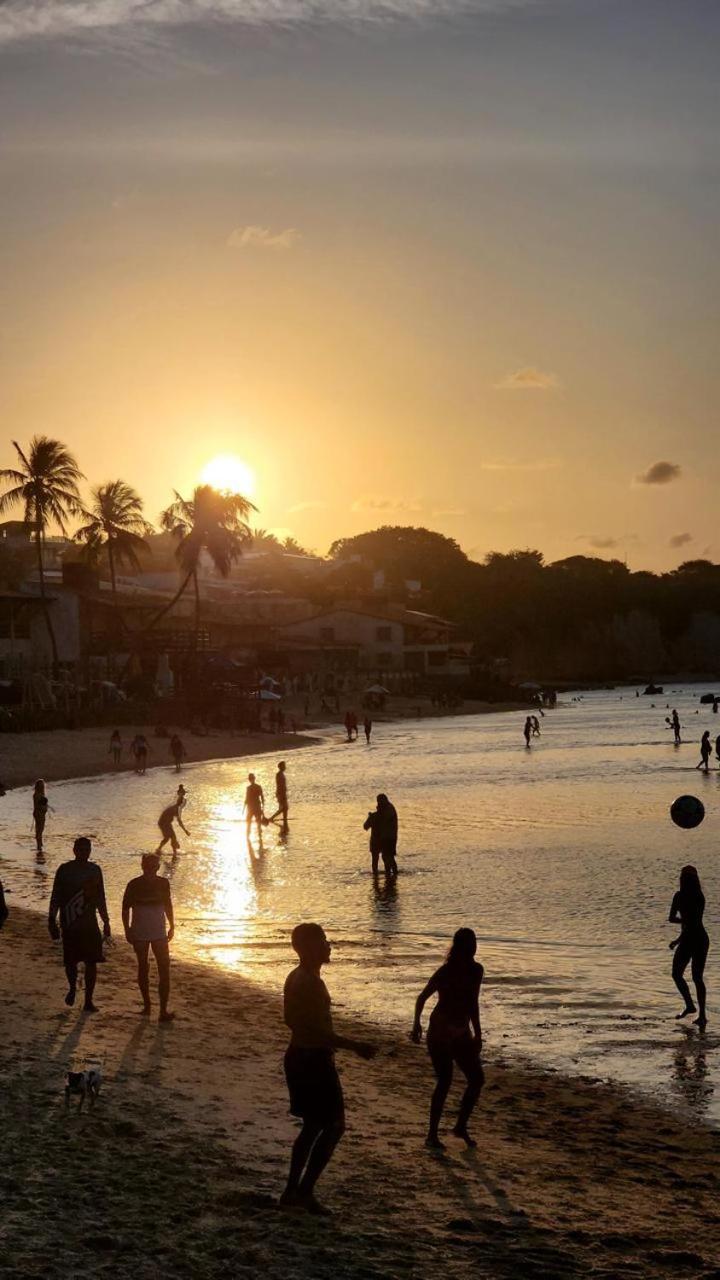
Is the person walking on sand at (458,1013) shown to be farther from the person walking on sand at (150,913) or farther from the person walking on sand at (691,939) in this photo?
the person walking on sand at (691,939)

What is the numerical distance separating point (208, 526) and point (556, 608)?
102325 mm

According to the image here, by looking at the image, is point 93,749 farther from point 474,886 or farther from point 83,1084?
point 83,1084

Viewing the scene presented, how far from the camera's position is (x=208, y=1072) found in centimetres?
1059

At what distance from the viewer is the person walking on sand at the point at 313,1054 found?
7.16 metres

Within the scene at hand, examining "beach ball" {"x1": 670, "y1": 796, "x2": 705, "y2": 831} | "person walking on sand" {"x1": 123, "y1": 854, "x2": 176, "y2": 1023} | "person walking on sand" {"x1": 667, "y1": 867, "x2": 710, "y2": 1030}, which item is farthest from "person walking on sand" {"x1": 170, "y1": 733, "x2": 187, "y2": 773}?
"person walking on sand" {"x1": 123, "y1": 854, "x2": 176, "y2": 1023}

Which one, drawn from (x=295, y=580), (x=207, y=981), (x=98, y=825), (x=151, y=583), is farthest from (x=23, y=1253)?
(x=295, y=580)

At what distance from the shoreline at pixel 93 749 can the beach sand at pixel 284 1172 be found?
26719mm

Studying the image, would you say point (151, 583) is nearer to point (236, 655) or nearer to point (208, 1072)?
point (236, 655)

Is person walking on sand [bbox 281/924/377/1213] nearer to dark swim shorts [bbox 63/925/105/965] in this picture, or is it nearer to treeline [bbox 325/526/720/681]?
dark swim shorts [bbox 63/925/105/965]

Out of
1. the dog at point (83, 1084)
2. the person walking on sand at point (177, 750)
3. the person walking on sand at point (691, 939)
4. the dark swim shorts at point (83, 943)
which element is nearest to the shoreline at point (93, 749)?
the person walking on sand at point (177, 750)

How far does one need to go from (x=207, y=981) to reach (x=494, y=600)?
143549 millimetres

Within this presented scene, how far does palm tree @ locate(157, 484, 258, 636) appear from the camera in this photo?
Result: 7181 cm

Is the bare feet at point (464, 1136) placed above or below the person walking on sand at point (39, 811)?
below

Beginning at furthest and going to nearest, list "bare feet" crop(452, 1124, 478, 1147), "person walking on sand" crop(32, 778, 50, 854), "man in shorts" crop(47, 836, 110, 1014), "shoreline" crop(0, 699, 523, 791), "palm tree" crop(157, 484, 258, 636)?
"palm tree" crop(157, 484, 258, 636) → "shoreline" crop(0, 699, 523, 791) → "person walking on sand" crop(32, 778, 50, 854) → "man in shorts" crop(47, 836, 110, 1014) → "bare feet" crop(452, 1124, 478, 1147)
